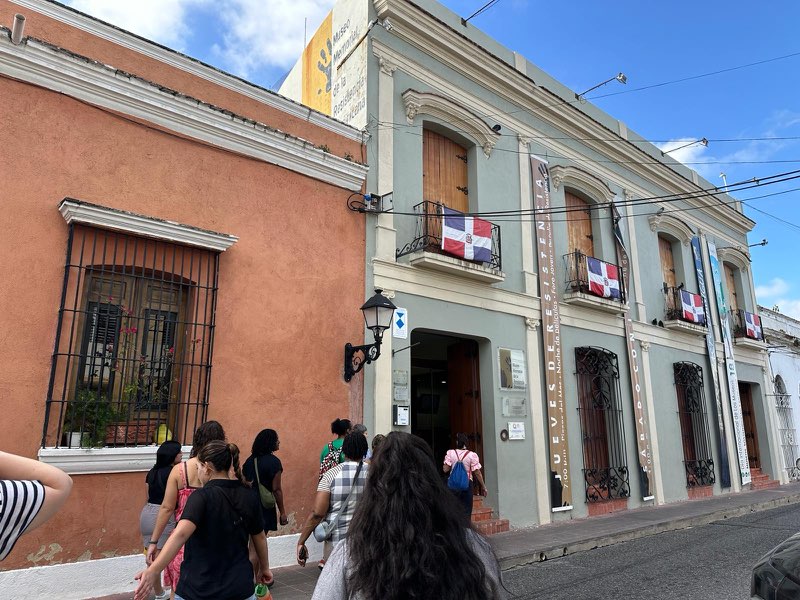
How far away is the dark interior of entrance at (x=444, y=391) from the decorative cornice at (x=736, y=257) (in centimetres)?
1042

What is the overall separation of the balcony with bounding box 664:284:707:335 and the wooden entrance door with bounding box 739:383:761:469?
431 centimetres

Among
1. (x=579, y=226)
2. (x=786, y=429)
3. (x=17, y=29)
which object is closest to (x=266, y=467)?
(x=17, y=29)

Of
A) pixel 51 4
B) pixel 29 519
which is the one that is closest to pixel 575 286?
pixel 51 4

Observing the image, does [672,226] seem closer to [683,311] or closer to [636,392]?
[683,311]

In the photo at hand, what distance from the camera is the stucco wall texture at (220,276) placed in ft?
18.1

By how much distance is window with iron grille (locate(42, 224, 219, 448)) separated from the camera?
5723 millimetres

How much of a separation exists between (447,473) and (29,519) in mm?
6928

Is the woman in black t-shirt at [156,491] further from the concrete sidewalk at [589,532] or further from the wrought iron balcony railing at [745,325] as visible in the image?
the wrought iron balcony railing at [745,325]

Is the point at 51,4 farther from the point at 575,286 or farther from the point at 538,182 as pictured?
the point at 575,286

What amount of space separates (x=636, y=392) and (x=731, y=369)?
5070mm

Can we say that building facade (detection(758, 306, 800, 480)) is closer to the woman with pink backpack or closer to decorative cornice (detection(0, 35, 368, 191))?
the woman with pink backpack

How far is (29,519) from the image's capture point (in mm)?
1650

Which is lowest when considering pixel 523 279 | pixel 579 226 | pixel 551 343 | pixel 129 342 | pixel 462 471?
pixel 462 471

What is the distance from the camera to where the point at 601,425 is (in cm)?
1149
